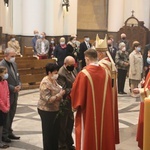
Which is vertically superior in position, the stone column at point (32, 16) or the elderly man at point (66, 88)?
the stone column at point (32, 16)

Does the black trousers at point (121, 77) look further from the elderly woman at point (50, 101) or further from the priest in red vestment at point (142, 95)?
the elderly woman at point (50, 101)

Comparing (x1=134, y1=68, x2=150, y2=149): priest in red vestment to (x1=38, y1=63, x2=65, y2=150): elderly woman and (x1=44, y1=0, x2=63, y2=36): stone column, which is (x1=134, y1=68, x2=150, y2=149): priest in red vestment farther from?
(x1=44, y1=0, x2=63, y2=36): stone column

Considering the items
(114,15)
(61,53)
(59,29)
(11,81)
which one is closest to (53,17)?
(59,29)

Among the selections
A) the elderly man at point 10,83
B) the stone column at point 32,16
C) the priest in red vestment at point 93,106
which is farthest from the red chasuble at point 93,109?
the stone column at point 32,16

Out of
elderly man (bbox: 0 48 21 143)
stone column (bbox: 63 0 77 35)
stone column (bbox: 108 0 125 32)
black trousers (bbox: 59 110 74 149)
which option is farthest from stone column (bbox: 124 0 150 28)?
black trousers (bbox: 59 110 74 149)

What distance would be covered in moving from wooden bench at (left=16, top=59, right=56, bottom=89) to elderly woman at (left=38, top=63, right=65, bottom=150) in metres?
7.36

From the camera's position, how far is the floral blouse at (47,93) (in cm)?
582

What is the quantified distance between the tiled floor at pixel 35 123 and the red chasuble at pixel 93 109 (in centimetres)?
142

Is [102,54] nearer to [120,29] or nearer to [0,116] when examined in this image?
[0,116]

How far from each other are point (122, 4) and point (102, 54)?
16193 mm

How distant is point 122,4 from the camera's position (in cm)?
2247

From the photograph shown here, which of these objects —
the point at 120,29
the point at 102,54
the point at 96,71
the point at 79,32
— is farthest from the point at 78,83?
the point at 79,32

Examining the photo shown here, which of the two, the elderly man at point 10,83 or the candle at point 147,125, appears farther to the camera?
the elderly man at point 10,83

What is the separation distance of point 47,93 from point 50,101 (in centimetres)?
13
